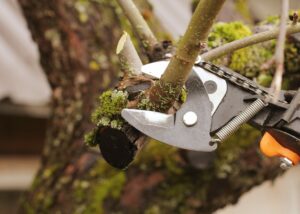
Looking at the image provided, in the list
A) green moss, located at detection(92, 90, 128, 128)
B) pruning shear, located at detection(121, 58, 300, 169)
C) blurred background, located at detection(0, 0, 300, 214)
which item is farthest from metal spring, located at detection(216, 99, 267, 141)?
blurred background, located at detection(0, 0, 300, 214)

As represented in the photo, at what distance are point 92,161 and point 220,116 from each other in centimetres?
51

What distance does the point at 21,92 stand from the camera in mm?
2070

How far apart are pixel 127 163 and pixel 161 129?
0.08 meters

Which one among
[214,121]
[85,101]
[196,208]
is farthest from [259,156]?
[214,121]

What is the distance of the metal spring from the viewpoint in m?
0.68

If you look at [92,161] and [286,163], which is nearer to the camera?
[286,163]

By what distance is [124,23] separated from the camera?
1.30 meters

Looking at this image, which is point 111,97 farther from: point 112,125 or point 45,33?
point 45,33

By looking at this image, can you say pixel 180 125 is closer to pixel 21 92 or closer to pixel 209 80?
pixel 209 80

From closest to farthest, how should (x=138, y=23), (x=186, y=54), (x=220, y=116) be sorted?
1. (x=186, y=54)
2. (x=220, y=116)
3. (x=138, y=23)

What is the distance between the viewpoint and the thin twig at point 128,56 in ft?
2.32

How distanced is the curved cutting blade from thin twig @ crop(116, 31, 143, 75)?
0.25 feet

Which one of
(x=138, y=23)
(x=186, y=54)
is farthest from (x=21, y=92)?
(x=186, y=54)

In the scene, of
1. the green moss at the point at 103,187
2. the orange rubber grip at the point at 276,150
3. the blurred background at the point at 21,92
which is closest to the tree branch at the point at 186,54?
the orange rubber grip at the point at 276,150
